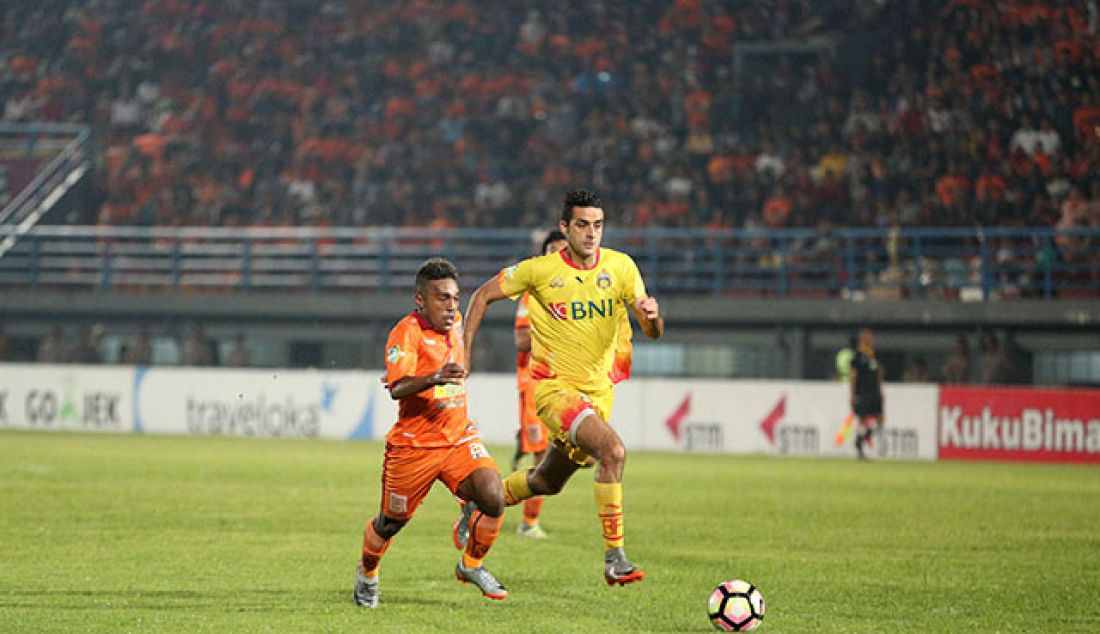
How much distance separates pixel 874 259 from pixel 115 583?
20.6 m

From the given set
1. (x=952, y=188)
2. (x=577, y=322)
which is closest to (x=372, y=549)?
(x=577, y=322)

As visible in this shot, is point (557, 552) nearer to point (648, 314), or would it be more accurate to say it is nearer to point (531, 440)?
point (531, 440)

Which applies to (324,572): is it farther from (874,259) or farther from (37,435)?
(874,259)

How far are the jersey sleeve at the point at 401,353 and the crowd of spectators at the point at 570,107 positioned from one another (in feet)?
65.5

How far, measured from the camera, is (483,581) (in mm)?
8945

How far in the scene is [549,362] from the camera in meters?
9.79

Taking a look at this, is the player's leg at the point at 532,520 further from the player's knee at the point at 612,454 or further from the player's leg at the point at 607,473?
the player's knee at the point at 612,454

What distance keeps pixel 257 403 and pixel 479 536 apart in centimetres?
1892

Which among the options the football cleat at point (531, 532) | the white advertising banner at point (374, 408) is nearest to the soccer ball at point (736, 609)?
the football cleat at point (531, 532)

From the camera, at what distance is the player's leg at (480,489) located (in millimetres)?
8719

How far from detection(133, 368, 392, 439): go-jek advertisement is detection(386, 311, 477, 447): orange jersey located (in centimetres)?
1794

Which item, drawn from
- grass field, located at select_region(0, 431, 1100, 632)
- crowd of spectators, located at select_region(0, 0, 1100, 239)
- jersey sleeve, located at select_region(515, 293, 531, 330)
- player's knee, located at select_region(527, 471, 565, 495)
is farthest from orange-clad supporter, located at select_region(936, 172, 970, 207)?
player's knee, located at select_region(527, 471, 565, 495)

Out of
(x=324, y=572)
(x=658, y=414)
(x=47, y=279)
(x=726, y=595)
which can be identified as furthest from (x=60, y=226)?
(x=726, y=595)

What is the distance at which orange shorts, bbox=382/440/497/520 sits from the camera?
340 inches
